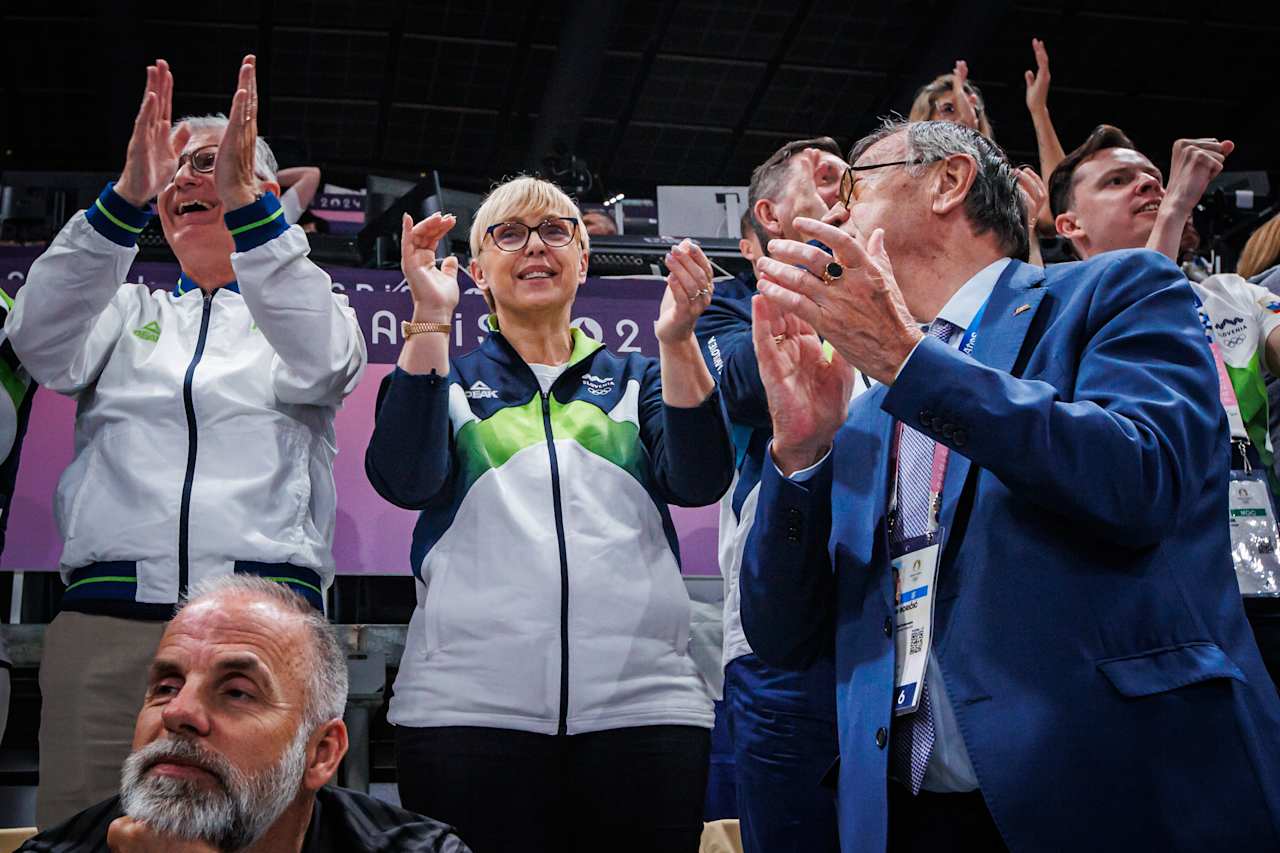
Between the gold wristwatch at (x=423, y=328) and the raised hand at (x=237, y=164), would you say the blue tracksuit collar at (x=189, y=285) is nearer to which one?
the raised hand at (x=237, y=164)

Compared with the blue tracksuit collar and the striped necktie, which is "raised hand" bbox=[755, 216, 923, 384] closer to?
the striped necktie

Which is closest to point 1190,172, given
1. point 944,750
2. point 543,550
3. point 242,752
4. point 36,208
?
point 543,550

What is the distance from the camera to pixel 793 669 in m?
1.76

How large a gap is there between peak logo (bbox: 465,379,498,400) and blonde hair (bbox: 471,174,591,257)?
311 mm

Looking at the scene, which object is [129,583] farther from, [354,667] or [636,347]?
[636,347]

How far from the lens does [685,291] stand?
214 centimetres

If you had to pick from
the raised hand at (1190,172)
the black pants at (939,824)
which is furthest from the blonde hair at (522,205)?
the black pants at (939,824)

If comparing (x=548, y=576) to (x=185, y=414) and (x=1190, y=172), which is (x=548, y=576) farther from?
(x=1190, y=172)

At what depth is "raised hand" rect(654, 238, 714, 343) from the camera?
7.02 ft

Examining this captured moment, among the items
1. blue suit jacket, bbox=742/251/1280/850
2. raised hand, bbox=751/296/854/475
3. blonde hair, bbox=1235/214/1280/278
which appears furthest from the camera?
blonde hair, bbox=1235/214/1280/278

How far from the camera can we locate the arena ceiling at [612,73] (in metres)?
8.55

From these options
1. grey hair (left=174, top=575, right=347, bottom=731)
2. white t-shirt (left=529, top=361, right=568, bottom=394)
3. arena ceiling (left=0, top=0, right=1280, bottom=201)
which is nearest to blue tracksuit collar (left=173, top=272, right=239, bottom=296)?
white t-shirt (left=529, top=361, right=568, bottom=394)

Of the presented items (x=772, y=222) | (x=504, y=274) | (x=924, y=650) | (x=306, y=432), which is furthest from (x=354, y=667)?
(x=924, y=650)

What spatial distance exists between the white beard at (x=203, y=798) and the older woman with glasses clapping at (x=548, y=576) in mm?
340
